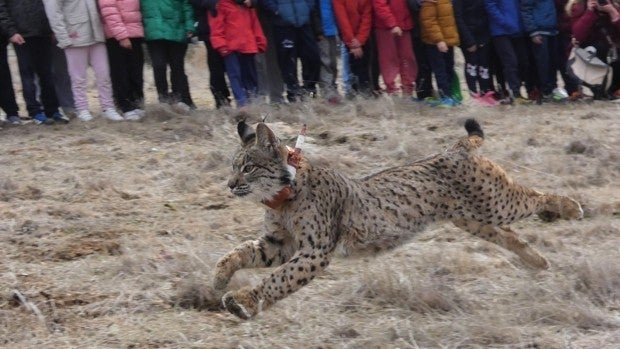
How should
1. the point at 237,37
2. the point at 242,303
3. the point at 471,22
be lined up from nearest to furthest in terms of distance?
the point at 242,303
the point at 237,37
the point at 471,22

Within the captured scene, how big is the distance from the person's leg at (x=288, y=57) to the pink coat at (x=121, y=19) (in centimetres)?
161

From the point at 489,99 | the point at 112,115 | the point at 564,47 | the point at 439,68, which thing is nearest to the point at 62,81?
the point at 112,115

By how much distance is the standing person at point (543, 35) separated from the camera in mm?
11883

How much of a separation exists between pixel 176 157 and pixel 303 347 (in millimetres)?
4711

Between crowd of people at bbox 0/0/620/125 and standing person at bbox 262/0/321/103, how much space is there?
0.05 feet

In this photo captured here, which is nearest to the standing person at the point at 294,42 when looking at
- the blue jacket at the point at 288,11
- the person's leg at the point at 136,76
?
the blue jacket at the point at 288,11

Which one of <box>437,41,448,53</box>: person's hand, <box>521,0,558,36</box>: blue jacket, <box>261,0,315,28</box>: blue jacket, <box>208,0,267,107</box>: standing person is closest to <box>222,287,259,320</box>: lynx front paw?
<box>208,0,267,107</box>: standing person

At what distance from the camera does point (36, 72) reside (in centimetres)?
1105

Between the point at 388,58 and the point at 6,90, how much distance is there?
435 centimetres

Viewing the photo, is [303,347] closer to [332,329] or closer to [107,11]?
[332,329]

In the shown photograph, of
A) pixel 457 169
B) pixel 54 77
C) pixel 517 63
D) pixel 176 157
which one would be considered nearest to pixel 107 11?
pixel 54 77

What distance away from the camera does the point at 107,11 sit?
426 inches

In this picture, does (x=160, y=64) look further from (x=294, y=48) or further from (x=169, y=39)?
(x=294, y=48)

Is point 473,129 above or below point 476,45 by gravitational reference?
above
